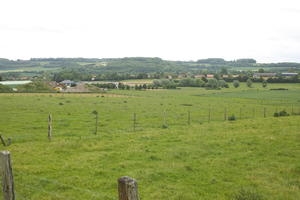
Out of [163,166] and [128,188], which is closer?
[128,188]

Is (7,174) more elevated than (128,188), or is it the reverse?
(128,188)

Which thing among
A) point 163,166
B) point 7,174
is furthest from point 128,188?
point 163,166

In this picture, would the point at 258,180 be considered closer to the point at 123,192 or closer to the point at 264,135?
the point at 123,192

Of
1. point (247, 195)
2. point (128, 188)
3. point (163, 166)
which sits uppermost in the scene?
point (128, 188)

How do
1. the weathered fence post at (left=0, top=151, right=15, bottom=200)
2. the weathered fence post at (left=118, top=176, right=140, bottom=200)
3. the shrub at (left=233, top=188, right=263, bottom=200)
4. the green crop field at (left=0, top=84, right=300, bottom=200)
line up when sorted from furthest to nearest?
1. the green crop field at (left=0, top=84, right=300, bottom=200)
2. the shrub at (left=233, top=188, right=263, bottom=200)
3. the weathered fence post at (left=0, top=151, right=15, bottom=200)
4. the weathered fence post at (left=118, top=176, right=140, bottom=200)

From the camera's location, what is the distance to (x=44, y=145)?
17.4m

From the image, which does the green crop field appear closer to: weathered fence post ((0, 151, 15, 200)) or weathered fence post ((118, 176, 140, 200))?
weathered fence post ((0, 151, 15, 200))

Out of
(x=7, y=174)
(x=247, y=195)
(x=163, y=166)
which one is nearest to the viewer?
(x=7, y=174)

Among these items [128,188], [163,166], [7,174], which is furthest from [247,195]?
[7,174]


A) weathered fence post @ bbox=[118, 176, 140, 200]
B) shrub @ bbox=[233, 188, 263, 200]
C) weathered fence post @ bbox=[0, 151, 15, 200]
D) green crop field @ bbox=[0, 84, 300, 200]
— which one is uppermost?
weathered fence post @ bbox=[118, 176, 140, 200]

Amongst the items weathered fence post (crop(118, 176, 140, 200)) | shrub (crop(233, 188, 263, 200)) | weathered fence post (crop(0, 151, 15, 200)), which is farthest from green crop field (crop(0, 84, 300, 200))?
weathered fence post (crop(118, 176, 140, 200))

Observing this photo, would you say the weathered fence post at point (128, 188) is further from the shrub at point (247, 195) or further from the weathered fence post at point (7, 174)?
the shrub at point (247, 195)

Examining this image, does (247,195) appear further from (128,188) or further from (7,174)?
(7,174)

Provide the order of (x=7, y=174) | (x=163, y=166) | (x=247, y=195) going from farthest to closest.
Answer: (x=163, y=166) < (x=247, y=195) < (x=7, y=174)
